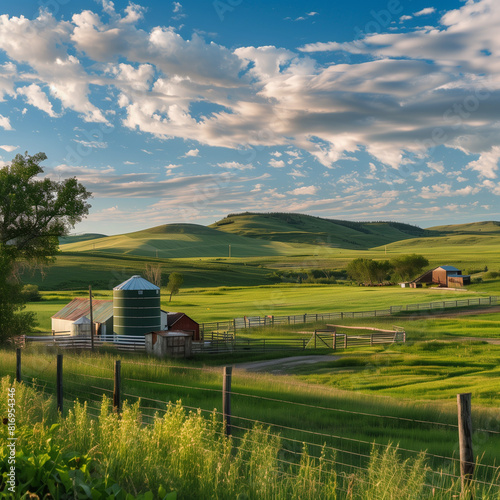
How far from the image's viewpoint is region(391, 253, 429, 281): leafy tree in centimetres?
11875

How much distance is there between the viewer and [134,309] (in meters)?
42.9

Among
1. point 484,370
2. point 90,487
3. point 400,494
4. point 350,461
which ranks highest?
point 90,487

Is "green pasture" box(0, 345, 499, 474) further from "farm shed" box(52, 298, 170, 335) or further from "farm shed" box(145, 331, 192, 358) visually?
"farm shed" box(52, 298, 170, 335)

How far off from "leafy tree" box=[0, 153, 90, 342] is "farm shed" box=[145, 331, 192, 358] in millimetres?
8822

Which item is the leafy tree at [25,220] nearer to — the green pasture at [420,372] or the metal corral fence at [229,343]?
the metal corral fence at [229,343]

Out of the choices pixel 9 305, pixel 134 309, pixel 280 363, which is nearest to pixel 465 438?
pixel 280 363

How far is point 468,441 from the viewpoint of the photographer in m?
5.75

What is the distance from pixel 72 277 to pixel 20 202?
9035 centimetres

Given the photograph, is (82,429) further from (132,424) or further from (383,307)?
(383,307)

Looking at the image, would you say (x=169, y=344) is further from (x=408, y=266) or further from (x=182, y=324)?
(x=408, y=266)

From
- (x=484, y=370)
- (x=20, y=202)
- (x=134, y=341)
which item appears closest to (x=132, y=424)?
(x=484, y=370)

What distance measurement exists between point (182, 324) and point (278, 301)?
3738cm

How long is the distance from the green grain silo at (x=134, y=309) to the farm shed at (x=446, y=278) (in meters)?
72.2

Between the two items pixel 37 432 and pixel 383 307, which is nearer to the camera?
pixel 37 432
